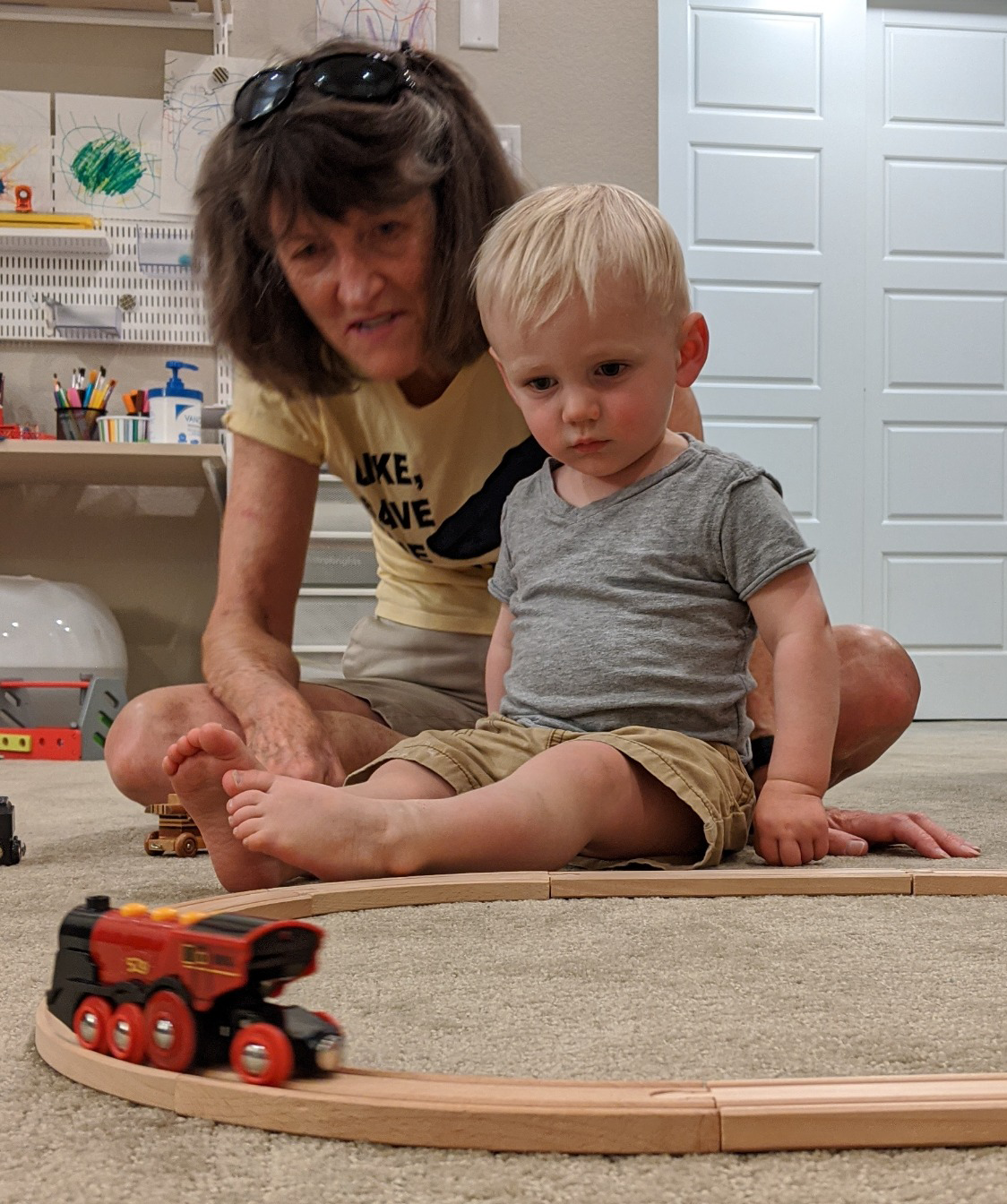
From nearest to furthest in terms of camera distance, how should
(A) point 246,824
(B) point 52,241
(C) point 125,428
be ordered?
(A) point 246,824
(C) point 125,428
(B) point 52,241

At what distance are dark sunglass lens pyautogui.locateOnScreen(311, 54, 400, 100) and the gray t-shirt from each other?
0.37m

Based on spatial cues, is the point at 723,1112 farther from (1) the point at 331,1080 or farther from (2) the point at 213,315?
(2) the point at 213,315

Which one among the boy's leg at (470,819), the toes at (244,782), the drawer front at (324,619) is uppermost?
the toes at (244,782)

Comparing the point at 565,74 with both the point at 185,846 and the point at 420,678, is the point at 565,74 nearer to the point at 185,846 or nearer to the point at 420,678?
the point at 420,678

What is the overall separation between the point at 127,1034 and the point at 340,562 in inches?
77.0

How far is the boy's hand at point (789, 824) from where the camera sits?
2.64 ft

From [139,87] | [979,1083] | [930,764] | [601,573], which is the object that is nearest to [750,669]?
[601,573]

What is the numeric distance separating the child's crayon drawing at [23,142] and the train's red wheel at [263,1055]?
8.01ft

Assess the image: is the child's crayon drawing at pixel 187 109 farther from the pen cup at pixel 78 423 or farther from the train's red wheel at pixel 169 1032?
the train's red wheel at pixel 169 1032

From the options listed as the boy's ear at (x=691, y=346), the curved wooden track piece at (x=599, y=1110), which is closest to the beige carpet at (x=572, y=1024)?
the curved wooden track piece at (x=599, y=1110)

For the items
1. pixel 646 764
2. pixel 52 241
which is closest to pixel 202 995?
pixel 646 764

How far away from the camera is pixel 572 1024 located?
1.53 ft

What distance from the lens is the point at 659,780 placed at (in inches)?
31.3

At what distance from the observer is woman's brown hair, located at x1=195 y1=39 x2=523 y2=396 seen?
931 millimetres
